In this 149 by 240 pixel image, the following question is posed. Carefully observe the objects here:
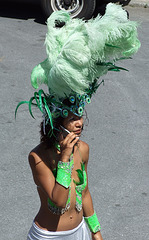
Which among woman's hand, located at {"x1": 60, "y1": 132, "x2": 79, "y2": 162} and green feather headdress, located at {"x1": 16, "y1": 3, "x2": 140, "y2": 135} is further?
woman's hand, located at {"x1": 60, "y1": 132, "x2": 79, "y2": 162}

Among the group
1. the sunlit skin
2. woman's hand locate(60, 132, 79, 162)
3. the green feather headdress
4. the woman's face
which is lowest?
the sunlit skin

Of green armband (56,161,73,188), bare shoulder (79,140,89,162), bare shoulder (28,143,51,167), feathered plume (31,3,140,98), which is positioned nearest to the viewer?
feathered plume (31,3,140,98)

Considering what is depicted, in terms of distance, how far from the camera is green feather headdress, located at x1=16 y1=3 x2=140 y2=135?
8.72ft

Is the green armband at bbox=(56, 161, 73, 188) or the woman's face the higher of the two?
the woman's face

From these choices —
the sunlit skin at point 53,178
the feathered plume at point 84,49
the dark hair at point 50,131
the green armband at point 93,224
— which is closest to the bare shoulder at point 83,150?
the sunlit skin at point 53,178

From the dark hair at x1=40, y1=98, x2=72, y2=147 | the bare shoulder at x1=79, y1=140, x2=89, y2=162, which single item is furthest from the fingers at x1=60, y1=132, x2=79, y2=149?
the bare shoulder at x1=79, y1=140, x2=89, y2=162

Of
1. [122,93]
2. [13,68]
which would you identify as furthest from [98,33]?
[13,68]

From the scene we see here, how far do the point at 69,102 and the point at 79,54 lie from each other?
408 mm

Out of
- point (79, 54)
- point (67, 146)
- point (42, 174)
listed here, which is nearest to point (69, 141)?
point (67, 146)

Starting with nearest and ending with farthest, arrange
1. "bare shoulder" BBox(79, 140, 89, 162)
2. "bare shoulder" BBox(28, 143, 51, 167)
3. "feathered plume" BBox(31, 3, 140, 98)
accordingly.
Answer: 1. "feathered plume" BBox(31, 3, 140, 98)
2. "bare shoulder" BBox(28, 143, 51, 167)
3. "bare shoulder" BBox(79, 140, 89, 162)

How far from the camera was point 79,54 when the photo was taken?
2.64 m

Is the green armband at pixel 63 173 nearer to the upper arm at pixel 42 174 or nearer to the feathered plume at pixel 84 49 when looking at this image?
the upper arm at pixel 42 174

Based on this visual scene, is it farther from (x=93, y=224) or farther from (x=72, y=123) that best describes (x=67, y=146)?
(x=93, y=224)

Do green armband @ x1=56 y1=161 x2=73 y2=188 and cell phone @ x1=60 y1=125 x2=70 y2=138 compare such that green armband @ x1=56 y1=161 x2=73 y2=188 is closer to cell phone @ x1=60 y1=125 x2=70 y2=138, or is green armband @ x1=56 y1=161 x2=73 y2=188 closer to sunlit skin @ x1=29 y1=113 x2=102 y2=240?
sunlit skin @ x1=29 y1=113 x2=102 y2=240
